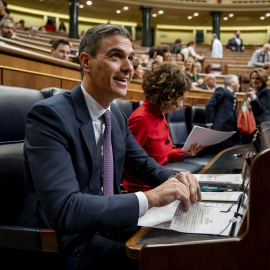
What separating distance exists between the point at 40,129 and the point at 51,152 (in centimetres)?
6

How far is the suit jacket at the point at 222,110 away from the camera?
2479mm

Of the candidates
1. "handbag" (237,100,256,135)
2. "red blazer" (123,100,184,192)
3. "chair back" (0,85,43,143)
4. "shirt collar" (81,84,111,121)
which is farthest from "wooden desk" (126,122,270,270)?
"handbag" (237,100,256,135)

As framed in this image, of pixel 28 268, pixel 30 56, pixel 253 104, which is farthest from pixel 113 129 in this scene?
pixel 253 104

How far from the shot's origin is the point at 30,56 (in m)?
1.55

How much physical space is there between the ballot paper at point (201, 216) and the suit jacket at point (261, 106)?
2047mm

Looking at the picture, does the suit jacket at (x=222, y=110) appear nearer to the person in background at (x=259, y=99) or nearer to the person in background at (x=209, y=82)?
the person in background at (x=259, y=99)

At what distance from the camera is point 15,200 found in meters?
0.76

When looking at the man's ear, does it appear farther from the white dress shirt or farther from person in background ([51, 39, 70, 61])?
person in background ([51, 39, 70, 61])

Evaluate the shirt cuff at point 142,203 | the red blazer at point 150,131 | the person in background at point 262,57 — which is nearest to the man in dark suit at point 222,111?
the red blazer at point 150,131

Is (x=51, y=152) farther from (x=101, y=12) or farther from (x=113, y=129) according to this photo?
(x=101, y=12)

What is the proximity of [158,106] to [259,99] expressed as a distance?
5.68 feet

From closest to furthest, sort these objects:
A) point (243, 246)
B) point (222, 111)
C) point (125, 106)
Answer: point (243, 246) < point (125, 106) < point (222, 111)

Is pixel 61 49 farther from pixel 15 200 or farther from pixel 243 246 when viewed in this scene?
pixel 243 246

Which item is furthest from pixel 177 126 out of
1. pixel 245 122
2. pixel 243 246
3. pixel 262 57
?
pixel 262 57
